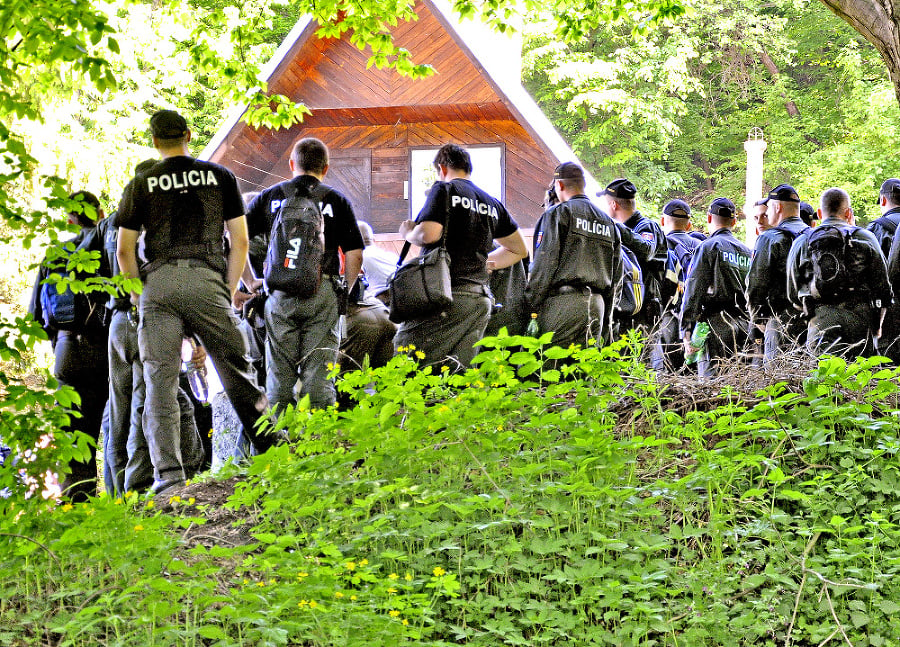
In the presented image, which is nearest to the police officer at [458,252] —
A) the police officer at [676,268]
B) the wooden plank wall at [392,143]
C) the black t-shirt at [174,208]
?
the black t-shirt at [174,208]

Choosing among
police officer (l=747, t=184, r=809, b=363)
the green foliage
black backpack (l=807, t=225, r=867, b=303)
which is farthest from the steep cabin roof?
the green foliage

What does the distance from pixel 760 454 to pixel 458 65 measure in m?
13.2

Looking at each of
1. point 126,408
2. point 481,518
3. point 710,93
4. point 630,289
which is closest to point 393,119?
point 630,289

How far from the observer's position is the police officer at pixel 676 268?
10469 mm

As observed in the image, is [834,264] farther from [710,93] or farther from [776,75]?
[710,93]

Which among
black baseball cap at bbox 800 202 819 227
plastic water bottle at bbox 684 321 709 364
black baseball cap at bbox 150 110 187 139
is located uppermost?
black baseball cap at bbox 150 110 187 139

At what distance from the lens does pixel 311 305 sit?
726cm

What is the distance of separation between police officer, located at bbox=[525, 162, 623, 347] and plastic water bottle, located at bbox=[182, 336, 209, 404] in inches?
99.1

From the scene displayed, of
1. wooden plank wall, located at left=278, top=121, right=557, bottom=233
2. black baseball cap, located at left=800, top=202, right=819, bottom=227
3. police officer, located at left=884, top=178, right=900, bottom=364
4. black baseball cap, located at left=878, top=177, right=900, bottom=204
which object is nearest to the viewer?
police officer, located at left=884, top=178, right=900, bottom=364

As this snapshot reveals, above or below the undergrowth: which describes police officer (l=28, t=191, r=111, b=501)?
above

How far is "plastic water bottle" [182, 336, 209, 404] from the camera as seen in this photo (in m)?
8.20

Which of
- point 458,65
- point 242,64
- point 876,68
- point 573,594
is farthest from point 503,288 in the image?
point 876,68

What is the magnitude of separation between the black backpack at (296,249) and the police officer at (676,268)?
369 centimetres

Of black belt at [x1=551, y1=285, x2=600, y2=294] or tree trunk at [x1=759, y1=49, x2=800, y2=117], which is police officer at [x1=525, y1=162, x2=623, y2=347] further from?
tree trunk at [x1=759, y1=49, x2=800, y2=117]
